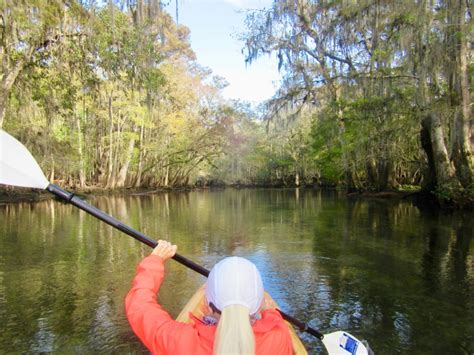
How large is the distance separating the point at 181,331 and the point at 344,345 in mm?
1238

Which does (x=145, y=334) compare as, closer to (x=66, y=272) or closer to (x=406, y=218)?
(x=66, y=272)

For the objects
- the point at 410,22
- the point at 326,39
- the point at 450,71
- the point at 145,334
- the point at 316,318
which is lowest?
the point at 316,318

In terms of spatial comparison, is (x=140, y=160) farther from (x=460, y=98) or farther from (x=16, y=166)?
(x=16, y=166)

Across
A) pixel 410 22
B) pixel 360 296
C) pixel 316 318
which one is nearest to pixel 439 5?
pixel 410 22

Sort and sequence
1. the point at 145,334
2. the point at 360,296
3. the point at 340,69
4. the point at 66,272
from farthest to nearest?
the point at 340,69 < the point at 66,272 < the point at 360,296 < the point at 145,334

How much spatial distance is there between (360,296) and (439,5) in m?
11.0

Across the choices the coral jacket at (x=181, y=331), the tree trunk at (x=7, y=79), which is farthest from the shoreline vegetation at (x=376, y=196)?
the coral jacket at (x=181, y=331)

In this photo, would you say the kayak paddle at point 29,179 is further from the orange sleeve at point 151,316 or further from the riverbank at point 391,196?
the riverbank at point 391,196

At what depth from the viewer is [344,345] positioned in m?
2.38

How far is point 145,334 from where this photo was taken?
63.7 inches

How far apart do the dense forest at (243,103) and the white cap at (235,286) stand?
8498 millimetres

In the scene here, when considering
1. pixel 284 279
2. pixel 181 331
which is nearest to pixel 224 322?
pixel 181 331

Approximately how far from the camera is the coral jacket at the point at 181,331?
1.49 m

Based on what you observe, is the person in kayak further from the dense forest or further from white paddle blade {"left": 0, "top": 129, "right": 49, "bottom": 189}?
the dense forest
